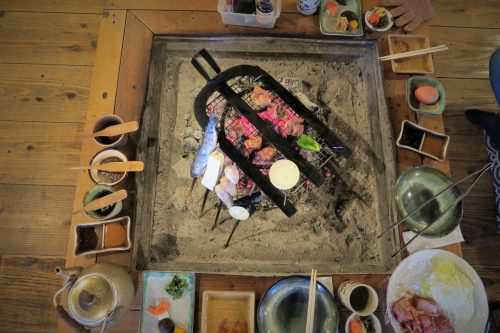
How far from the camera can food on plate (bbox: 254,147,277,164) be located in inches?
84.0

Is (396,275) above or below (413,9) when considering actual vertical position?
below

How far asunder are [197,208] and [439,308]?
1576mm

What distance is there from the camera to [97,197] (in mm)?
2018

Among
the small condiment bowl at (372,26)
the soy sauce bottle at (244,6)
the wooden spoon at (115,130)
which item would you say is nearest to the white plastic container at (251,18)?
the soy sauce bottle at (244,6)

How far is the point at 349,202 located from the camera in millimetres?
2316

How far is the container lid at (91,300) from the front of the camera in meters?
1.61

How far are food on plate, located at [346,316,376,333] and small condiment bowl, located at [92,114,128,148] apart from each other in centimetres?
175

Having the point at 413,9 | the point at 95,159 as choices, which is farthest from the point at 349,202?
the point at 95,159

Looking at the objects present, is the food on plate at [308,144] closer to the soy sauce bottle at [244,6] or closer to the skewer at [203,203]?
the skewer at [203,203]

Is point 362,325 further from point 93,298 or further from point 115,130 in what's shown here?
point 115,130

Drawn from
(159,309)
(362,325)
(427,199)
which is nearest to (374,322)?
(362,325)

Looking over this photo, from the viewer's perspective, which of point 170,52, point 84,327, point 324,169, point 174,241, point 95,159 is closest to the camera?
point 84,327

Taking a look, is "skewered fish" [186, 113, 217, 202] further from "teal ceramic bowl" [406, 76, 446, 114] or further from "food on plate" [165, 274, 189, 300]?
"teal ceramic bowl" [406, 76, 446, 114]

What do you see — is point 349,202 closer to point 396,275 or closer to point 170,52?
point 396,275
